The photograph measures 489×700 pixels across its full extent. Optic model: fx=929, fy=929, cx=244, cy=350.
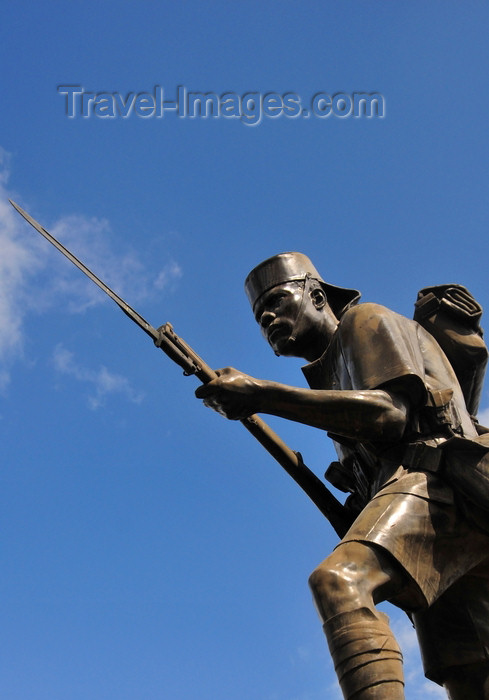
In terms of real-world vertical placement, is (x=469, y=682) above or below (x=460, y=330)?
below

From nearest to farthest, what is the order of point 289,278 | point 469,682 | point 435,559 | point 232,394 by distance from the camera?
point 435,559, point 232,394, point 469,682, point 289,278

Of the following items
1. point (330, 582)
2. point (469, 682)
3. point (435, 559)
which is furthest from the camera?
point (469, 682)

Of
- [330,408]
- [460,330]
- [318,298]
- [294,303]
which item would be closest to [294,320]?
[294,303]

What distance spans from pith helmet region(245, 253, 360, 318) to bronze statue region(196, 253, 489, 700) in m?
0.52

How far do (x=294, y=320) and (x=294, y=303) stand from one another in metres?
0.15

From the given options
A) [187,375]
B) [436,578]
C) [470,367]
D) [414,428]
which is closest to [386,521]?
[436,578]

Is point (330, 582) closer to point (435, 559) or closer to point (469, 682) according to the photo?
point (435, 559)

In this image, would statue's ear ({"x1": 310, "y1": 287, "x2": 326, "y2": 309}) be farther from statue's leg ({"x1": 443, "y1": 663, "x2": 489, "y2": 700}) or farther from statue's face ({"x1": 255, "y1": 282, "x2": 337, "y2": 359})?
statue's leg ({"x1": 443, "y1": 663, "x2": 489, "y2": 700})

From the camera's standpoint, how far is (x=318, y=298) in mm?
7617

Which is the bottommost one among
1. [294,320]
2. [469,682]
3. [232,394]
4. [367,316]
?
[469,682]

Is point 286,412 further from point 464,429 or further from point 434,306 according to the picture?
point 434,306

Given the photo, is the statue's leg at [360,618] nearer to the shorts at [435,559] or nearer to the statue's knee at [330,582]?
the statue's knee at [330,582]

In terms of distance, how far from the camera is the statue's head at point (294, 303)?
7398mm

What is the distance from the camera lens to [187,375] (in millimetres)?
6324
